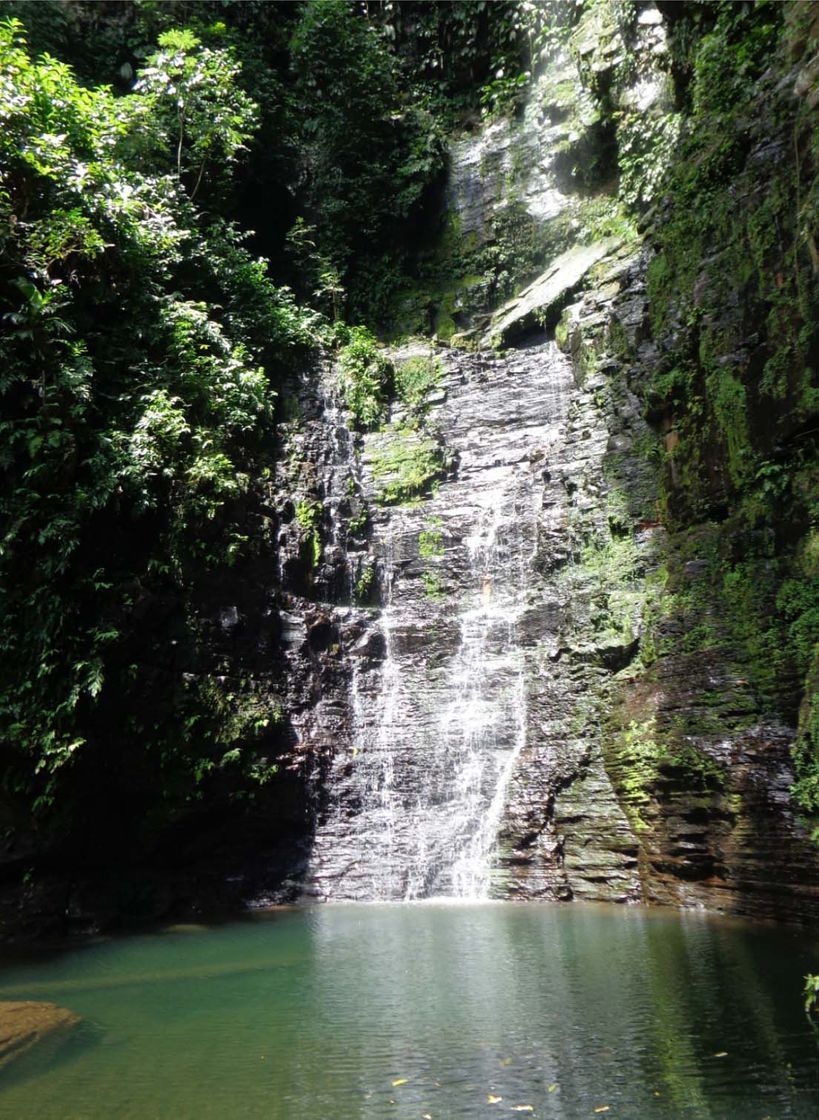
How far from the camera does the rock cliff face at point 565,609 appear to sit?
9.27m

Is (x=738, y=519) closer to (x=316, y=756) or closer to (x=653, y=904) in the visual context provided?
(x=653, y=904)

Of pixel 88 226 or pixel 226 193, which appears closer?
pixel 88 226

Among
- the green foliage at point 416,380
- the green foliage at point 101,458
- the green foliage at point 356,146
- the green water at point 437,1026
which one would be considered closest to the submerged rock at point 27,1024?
the green water at point 437,1026

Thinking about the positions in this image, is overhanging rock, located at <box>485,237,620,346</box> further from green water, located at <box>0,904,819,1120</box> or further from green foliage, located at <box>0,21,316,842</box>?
green water, located at <box>0,904,819,1120</box>

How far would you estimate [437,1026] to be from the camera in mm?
5246

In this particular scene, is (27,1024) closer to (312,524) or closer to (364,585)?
(364,585)

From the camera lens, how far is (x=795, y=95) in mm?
9266

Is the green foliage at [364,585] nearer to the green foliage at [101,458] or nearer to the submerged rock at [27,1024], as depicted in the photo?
the green foliage at [101,458]

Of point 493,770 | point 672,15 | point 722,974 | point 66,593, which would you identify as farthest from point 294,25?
point 722,974

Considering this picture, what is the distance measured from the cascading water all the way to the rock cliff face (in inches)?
1.4

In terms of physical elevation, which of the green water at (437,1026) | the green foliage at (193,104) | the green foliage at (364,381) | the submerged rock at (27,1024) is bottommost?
the green water at (437,1026)

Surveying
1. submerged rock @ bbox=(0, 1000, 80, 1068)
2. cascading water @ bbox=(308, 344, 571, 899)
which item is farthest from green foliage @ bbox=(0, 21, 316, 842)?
submerged rock @ bbox=(0, 1000, 80, 1068)

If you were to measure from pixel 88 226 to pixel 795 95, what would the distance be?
895cm

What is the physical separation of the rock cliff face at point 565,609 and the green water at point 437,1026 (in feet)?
5.65
